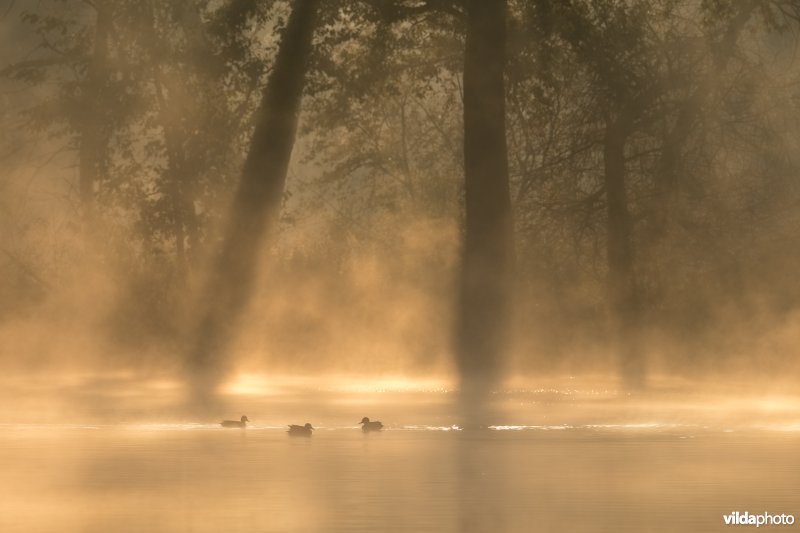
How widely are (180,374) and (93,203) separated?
1246 centimetres

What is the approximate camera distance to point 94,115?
29.4m

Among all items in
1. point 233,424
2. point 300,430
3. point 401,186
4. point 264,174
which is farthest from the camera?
point 401,186

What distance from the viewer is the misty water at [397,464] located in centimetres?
703

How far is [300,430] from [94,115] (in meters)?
19.1

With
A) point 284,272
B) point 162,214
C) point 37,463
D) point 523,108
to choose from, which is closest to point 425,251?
point 284,272

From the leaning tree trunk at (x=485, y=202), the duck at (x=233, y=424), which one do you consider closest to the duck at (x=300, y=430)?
the duck at (x=233, y=424)

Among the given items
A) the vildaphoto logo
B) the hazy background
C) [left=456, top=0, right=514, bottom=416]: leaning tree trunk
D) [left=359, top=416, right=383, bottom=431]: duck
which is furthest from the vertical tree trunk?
the vildaphoto logo

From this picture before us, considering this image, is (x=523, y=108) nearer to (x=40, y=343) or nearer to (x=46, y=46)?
(x=40, y=343)

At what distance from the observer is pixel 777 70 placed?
26.6m

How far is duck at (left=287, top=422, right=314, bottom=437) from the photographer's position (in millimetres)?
11072

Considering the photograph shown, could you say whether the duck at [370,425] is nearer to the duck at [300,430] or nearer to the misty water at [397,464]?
the misty water at [397,464]

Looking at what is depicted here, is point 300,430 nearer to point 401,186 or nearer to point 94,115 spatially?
point 94,115

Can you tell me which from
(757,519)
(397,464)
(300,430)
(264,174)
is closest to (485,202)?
(264,174)

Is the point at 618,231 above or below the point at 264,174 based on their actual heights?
above
